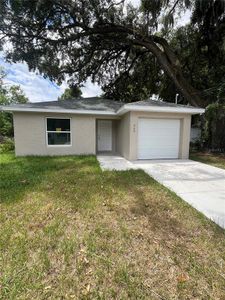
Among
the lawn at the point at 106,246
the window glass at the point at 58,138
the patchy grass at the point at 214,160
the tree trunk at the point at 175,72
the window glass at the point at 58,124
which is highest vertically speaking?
the tree trunk at the point at 175,72

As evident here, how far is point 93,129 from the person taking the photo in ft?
34.2

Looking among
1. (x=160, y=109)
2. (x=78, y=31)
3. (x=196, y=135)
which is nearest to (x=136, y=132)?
(x=160, y=109)

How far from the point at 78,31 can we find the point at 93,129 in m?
6.70

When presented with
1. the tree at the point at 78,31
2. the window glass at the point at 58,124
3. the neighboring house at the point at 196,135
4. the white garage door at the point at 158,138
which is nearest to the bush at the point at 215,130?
the tree at the point at 78,31

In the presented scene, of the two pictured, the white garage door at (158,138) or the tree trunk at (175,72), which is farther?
the tree trunk at (175,72)

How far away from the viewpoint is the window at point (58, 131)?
32.7 feet

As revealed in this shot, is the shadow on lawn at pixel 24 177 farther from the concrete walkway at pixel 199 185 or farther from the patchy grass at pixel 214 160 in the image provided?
the patchy grass at pixel 214 160

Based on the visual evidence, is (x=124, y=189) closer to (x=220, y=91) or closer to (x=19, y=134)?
(x=19, y=134)

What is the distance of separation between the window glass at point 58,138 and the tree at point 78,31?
15.9 feet

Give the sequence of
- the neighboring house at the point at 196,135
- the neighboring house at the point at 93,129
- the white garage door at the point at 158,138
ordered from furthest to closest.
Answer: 1. the neighboring house at the point at 196,135
2. the white garage door at the point at 158,138
3. the neighboring house at the point at 93,129

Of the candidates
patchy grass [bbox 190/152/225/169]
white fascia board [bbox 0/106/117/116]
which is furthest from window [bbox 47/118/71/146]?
patchy grass [bbox 190/152/225/169]

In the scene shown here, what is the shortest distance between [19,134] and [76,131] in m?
2.87

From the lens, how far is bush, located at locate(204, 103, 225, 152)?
36.3 feet

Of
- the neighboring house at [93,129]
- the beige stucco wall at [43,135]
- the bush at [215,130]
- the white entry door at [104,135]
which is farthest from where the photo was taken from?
the white entry door at [104,135]
